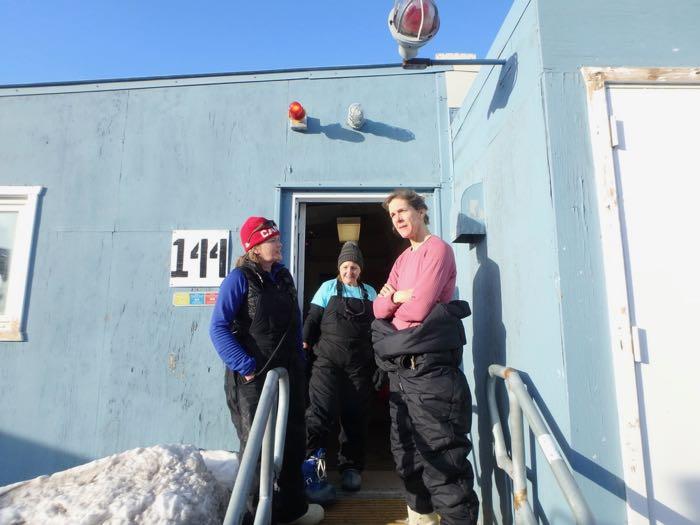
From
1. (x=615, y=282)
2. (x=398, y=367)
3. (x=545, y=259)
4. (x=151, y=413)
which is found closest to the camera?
(x=615, y=282)

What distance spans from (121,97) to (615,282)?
4.15 m

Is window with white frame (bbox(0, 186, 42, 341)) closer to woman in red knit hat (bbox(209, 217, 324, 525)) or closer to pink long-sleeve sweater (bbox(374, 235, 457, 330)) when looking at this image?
woman in red knit hat (bbox(209, 217, 324, 525))

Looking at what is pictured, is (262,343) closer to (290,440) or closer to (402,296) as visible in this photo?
(290,440)

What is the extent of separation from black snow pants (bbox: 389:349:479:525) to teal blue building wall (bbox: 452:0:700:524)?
1.06ft

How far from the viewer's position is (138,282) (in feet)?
11.6

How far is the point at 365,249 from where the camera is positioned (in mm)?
7793

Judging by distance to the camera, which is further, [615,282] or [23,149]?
[23,149]

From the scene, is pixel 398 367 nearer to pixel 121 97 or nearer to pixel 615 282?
pixel 615 282

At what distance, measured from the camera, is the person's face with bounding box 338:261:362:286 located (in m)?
3.33

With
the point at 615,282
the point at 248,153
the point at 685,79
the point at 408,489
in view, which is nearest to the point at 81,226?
the point at 248,153

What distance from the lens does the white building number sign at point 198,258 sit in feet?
11.5

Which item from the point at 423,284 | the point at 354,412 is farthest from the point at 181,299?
the point at 423,284

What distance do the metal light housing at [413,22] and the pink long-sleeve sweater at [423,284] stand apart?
3.65 ft

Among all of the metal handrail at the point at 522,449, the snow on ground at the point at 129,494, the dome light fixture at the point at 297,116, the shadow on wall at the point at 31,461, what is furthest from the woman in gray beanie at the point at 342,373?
Answer: the shadow on wall at the point at 31,461
